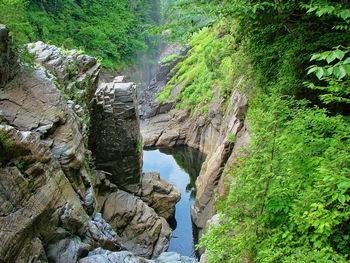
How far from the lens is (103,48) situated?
3462cm

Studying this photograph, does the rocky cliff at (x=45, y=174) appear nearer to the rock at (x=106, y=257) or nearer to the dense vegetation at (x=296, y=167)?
the rock at (x=106, y=257)

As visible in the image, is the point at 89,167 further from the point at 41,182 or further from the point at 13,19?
the point at 13,19

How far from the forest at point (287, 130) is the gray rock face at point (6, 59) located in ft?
1.22

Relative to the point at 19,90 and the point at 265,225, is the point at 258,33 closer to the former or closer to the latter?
the point at 265,225

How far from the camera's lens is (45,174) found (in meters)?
5.86

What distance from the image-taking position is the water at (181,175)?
14.1m

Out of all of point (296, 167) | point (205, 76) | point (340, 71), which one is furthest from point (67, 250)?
point (205, 76)

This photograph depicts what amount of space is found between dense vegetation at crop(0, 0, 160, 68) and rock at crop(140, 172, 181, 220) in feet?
45.5

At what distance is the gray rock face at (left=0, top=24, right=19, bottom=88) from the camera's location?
20.5 feet

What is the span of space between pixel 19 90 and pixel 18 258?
4575 millimetres

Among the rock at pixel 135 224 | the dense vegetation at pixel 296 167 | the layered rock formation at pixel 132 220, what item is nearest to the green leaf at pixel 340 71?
the dense vegetation at pixel 296 167

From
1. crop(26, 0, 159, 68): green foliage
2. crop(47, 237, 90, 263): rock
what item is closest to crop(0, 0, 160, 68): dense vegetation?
crop(26, 0, 159, 68): green foliage

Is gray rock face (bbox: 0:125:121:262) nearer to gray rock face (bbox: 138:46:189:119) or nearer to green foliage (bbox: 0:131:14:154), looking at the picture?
green foliage (bbox: 0:131:14:154)

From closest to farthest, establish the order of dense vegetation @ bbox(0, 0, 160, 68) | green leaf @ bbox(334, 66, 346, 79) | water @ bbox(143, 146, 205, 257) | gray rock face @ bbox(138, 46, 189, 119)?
1. green leaf @ bbox(334, 66, 346, 79)
2. water @ bbox(143, 146, 205, 257)
3. dense vegetation @ bbox(0, 0, 160, 68)
4. gray rock face @ bbox(138, 46, 189, 119)
